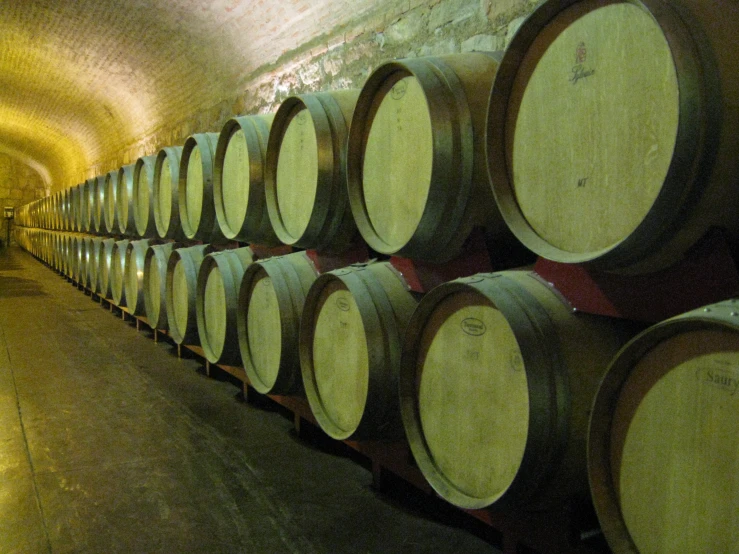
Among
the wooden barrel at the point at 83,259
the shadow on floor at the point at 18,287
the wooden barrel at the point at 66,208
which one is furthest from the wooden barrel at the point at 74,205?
the shadow on floor at the point at 18,287

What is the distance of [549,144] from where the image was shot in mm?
1795

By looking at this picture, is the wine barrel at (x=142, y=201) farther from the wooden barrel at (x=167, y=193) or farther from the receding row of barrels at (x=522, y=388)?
the receding row of barrels at (x=522, y=388)

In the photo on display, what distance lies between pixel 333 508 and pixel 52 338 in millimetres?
4798

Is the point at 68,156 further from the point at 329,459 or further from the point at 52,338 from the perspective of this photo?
the point at 329,459

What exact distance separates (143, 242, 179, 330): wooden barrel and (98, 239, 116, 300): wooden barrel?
1.86 m

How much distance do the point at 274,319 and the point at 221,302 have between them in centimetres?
88

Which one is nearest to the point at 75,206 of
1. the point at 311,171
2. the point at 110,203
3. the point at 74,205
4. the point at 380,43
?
the point at 74,205

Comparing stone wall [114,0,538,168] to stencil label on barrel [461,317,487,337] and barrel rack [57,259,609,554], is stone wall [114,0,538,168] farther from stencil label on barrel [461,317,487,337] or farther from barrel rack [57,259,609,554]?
stencil label on barrel [461,317,487,337]

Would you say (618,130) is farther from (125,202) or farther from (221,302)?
(125,202)

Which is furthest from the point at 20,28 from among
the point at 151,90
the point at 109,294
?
the point at 109,294

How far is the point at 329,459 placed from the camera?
3207mm

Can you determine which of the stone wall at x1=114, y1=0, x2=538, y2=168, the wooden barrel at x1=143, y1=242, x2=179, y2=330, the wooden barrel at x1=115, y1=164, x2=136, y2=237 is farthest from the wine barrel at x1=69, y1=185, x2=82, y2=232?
the wooden barrel at x1=143, y1=242, x2=179, y2=330

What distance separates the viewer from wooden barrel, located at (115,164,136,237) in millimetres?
6456

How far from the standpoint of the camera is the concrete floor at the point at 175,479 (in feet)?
7.91
